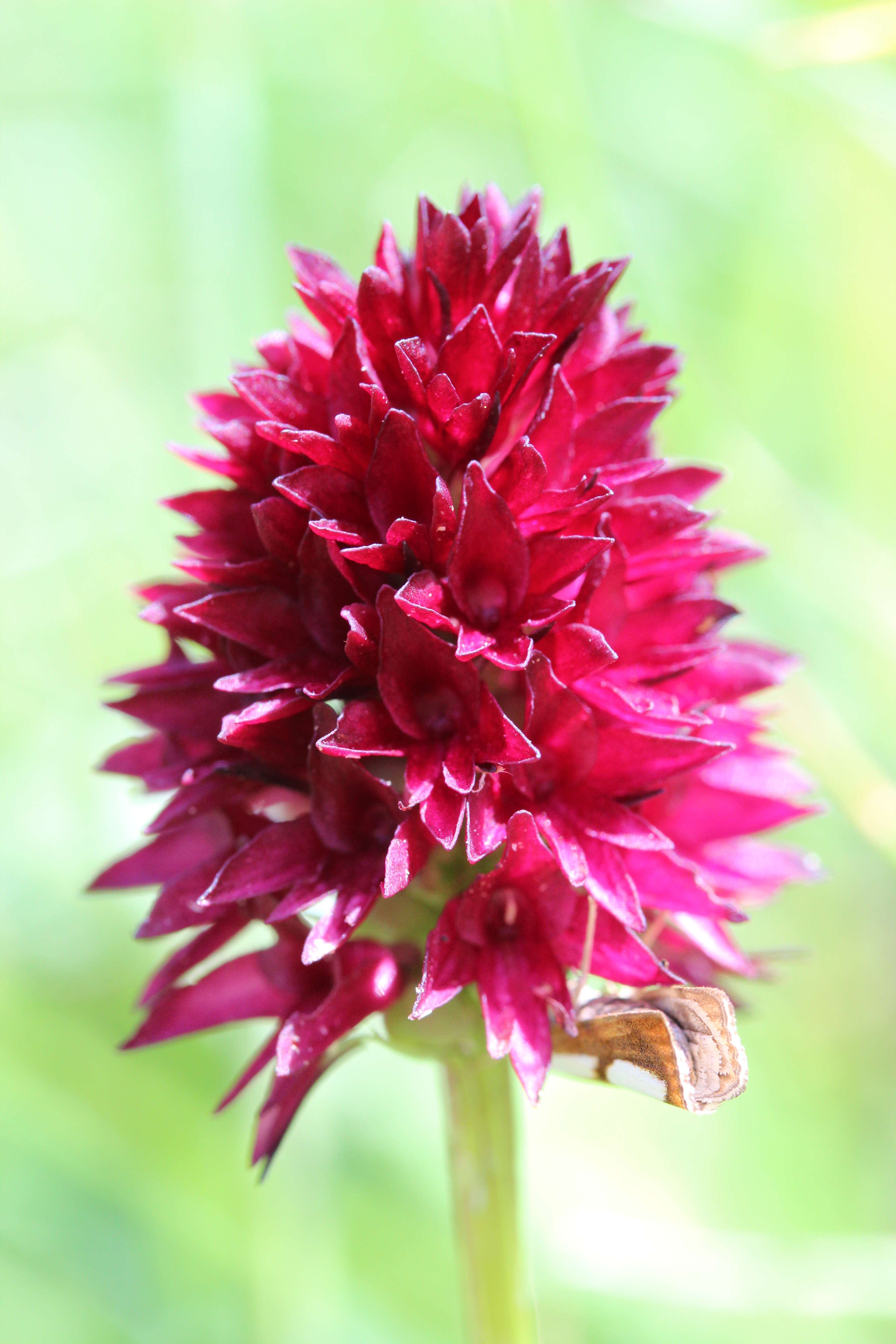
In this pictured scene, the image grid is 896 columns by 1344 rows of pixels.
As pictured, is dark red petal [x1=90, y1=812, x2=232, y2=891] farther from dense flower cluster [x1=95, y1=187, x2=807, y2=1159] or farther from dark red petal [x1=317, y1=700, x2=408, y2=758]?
dark red petal [x1=317, y1=700, x2=408, y2=758]

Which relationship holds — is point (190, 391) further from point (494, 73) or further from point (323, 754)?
point (323, 754)

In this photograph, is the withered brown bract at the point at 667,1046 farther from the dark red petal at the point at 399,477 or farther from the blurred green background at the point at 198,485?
the blurred green background at the point at 198,485

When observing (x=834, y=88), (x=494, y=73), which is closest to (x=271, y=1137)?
(x=834, y=88)

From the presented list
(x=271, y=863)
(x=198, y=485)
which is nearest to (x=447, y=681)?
(x=271, y=863)

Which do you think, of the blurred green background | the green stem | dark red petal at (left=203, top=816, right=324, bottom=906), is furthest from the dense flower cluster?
the blurred green background

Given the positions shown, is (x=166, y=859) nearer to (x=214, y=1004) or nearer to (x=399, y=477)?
(x=214, y=1004)
